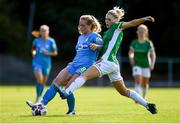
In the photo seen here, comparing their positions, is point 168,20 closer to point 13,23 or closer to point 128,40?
point 128,40

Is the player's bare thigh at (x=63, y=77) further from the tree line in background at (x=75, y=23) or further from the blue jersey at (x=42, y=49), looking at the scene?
the tree line in background at (x=75, y=23)

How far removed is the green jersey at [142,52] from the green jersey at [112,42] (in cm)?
767

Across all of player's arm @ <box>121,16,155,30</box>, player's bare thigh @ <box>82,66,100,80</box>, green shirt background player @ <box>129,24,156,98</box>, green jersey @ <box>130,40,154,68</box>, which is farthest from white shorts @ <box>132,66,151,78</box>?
player's bare thigh @ <box>82,66,100,80</box>

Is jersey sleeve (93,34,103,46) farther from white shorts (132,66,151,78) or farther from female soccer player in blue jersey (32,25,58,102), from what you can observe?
white shorts (132,66,151,78)

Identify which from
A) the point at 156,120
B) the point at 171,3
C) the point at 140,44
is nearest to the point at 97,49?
the point at 156,120

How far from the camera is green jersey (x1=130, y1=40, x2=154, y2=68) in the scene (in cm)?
2148

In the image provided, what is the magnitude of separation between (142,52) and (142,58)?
7.3 inches

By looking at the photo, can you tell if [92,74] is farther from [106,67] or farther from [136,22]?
[136,22]

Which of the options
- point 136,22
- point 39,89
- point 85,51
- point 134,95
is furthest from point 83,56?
point 39,89

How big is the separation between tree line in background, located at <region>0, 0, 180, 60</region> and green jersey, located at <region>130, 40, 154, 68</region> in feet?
91.6

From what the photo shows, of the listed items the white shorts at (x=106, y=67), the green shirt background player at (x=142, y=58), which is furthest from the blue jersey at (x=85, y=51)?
the green shirt background player at (x=142, y=58)

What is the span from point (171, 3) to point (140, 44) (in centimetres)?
3019

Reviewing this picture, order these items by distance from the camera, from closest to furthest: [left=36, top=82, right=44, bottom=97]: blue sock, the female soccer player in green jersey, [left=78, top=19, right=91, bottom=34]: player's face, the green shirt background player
A: 1. the female soccer player in green jersey
2. [left=78, top=19, right=91, bottom=34]: player's face
3. [left=36, top=82, right=44, bottom=97]: blue sock
4. the green shirt background player

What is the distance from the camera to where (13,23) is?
5294 centimetres
